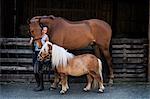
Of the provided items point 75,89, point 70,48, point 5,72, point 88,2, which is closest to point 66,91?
point 75,89

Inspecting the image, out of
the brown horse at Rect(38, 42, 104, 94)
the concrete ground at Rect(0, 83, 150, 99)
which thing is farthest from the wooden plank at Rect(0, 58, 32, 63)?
the brown horse at Rect(38, 42, 104, 94)

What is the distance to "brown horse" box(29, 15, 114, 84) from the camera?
9344 mm

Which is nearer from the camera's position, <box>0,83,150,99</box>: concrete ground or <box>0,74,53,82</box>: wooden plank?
<box>0,83,150,99</box>: concrete ground

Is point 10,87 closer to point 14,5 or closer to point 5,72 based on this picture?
point 5,72

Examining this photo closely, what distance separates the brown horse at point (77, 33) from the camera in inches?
368

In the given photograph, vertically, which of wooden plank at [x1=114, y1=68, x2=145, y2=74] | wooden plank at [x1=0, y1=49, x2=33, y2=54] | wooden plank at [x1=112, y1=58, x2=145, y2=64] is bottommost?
wooden plank at [x1=114, y1=68, x2=145, y2=74]

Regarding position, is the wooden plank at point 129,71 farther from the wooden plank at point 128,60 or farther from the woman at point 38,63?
the woman at point 38,63

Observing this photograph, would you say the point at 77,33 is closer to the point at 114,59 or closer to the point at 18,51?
the point at 114,59

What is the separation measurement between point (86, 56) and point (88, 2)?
3.72 m

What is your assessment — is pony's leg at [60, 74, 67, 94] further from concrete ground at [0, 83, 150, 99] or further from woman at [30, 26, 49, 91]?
woman at [30, 26, 49, 91]

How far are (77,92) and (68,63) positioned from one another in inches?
28.5

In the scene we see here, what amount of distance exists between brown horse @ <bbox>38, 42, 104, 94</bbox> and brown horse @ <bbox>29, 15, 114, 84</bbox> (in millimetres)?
591

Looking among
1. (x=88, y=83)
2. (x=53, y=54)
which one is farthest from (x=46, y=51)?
(x=88, y=83)

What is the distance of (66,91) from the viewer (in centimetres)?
902
